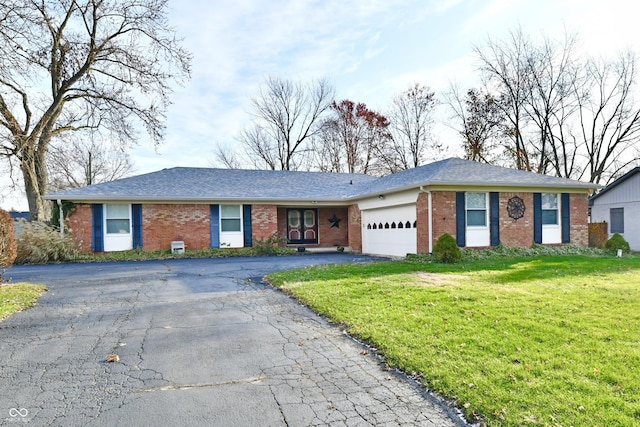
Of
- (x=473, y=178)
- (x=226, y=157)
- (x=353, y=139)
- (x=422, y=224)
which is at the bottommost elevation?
(x=422, y=224)

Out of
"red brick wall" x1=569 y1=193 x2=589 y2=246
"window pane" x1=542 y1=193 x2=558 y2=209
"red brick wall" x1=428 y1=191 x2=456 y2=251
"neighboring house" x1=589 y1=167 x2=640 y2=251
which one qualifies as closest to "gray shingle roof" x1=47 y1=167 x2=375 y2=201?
"red brick wall" x1=428 y1=191 x2=456 y2=251

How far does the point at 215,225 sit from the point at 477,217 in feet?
35.1

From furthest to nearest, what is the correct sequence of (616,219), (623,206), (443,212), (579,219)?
1. (616,219)
2. (623,206)
3. (579,219)
4. (443,212)

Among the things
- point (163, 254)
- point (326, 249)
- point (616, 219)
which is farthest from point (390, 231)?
point (616, 219)

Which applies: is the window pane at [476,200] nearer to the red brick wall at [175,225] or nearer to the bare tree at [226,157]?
the red brick wall at [175,225]

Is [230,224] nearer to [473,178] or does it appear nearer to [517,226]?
[473,178]

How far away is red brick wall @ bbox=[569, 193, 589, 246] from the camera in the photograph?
15352 millimetres

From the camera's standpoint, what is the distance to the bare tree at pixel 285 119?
35156mm

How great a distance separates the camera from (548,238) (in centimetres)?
1492

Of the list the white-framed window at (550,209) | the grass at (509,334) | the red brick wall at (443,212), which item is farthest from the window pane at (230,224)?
the white-framed window at (550,209)

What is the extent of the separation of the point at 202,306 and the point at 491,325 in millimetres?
4633

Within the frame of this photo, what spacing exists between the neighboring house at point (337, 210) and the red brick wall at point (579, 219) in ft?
0.13

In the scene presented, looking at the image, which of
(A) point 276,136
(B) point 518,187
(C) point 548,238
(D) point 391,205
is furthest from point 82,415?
(A) point 276,136

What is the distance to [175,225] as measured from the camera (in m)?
16.9
